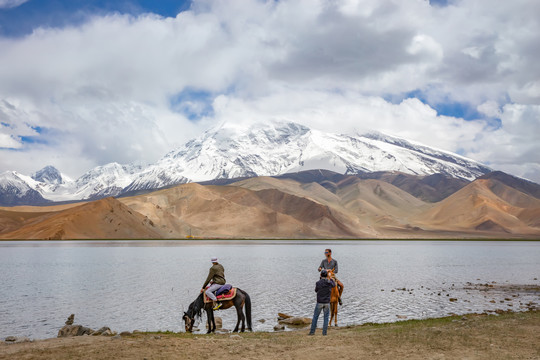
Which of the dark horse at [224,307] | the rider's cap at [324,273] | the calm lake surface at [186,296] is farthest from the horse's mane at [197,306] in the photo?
the rider's cap at [324,273]

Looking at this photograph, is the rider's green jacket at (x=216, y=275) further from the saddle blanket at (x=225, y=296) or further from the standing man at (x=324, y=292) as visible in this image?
the standing man at (x=324, y=292)

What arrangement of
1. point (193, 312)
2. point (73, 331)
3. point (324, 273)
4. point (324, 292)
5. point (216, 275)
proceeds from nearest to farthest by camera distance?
point (324, 273)
point (324, 292)
point (216, 275)
point (73, 331)
point (193, 312)

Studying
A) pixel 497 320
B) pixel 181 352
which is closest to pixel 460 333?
pixel 497 320

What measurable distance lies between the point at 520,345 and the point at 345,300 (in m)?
21.6

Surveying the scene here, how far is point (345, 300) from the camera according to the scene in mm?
40375

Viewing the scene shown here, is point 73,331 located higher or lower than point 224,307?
lower

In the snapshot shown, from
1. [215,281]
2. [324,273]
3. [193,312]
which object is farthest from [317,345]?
[193,312]

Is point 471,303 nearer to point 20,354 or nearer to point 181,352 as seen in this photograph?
point 181,352

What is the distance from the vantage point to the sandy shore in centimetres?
1816

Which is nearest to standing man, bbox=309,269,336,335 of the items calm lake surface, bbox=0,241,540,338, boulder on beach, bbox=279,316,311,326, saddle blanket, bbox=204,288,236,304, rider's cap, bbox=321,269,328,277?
rider's cap, bbox=321,269,328,277

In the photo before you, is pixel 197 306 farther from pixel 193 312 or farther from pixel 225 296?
pixel 225 296

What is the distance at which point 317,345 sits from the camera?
795 inches

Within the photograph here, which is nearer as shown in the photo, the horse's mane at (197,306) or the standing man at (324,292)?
the standing man at (324,292)

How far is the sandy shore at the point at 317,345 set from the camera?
59.6 ft
